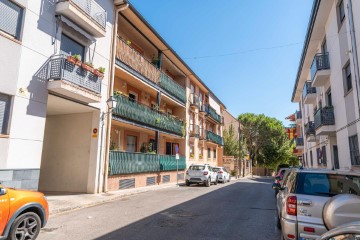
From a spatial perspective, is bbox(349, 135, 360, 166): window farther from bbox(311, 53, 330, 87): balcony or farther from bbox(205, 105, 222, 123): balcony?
bbox(205, 105, 222, 123): balcony

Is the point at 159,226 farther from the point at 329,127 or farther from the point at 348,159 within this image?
the point at 329,127

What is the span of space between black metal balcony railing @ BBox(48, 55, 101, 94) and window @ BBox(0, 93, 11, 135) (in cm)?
194

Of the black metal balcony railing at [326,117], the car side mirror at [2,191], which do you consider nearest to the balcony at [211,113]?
the black metal balcony railing at [326,117]

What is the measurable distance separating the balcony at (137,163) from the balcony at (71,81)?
12.6 feet

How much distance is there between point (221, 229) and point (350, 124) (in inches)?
339

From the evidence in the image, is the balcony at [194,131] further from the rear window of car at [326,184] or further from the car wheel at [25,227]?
the rear window of car at [326,184]

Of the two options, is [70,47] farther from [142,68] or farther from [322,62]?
[322,62]

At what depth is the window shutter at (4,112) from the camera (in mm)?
9016

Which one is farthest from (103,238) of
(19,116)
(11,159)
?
(19,116)

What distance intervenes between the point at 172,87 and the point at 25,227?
18420mm

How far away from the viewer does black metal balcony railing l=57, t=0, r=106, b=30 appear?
1202cm

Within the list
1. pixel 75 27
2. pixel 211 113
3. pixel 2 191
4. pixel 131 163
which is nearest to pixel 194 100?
pixel 211 113

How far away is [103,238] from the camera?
6.18 meters

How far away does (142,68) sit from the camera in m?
18.0
